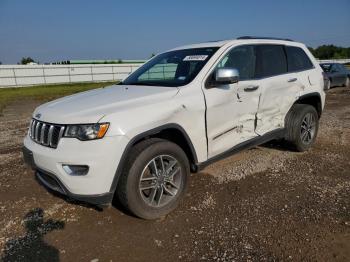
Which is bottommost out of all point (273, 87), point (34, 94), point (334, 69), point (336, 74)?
point (34, 94)

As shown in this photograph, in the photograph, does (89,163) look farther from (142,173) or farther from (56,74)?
(56,74)

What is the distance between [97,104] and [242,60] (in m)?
2.19

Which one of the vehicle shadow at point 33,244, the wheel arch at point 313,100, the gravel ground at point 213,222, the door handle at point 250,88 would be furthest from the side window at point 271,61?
the vehicle shadow at point 33,244

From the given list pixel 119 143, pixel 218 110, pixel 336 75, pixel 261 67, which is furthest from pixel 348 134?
pixel 336 75

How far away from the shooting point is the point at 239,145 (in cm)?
437

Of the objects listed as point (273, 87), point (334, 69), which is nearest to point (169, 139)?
point (273, 87)

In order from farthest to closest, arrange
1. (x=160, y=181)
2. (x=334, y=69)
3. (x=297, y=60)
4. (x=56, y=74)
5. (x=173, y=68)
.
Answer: (x=56, y=74) → (x=334, y=69) → (x=297, y=60) → (x=173, y=68) → (x=160, y=181)

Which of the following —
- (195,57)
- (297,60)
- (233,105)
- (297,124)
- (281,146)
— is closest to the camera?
(233,105)

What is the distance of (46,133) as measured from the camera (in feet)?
11.1

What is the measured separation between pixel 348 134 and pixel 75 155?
615 centimetres

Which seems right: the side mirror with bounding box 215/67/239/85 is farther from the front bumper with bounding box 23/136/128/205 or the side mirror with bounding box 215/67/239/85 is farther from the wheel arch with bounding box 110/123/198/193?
the front bumper with bounding box 23/136/128/205

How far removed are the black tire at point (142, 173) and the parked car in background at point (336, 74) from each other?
15.8 metres

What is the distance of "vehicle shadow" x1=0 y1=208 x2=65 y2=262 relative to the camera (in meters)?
3.03

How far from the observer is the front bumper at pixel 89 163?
9.98 ft
